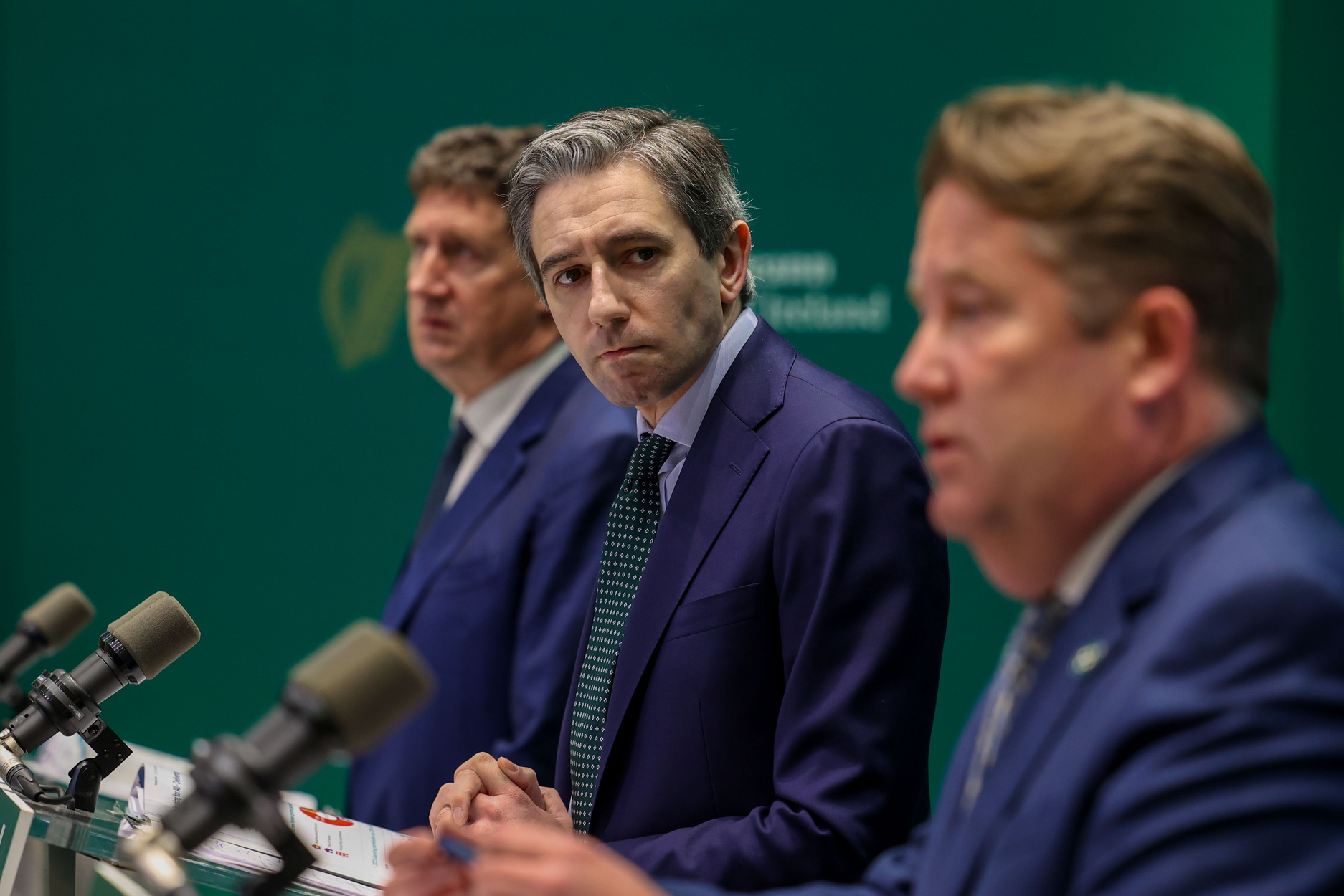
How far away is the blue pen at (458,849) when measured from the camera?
3.55 ft

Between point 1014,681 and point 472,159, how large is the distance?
236cm

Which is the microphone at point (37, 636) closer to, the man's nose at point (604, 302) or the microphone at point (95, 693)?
the microphone at point (95, 693)

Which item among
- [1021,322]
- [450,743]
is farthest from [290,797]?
[1021,322]

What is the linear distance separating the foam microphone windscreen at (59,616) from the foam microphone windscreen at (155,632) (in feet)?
0.71

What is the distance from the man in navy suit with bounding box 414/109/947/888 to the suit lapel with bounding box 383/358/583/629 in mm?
797

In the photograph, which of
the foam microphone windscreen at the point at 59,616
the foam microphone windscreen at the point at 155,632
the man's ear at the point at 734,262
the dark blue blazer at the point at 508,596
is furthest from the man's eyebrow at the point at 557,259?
the foam microphone windscreen at the point at 59,616

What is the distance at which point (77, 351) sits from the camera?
197 inches

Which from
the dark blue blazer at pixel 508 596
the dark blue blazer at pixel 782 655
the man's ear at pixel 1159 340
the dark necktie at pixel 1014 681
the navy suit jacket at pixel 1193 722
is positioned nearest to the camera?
the navy suit jacket at pixel 1193 722

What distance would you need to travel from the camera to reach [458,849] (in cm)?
109

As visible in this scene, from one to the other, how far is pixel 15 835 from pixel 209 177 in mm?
3601

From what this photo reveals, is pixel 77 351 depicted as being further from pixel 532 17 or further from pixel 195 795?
pixel 195 795

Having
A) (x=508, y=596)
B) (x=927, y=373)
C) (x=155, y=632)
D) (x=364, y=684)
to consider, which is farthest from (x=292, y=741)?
(x=508, y=596)

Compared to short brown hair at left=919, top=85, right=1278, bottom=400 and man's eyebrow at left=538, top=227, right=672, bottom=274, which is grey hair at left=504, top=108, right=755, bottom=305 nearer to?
man's eyebrow at left=538, top=227, right=672, bottom=274

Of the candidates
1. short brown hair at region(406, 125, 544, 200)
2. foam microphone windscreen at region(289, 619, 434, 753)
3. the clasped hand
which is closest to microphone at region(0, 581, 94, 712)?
the clasped hand
